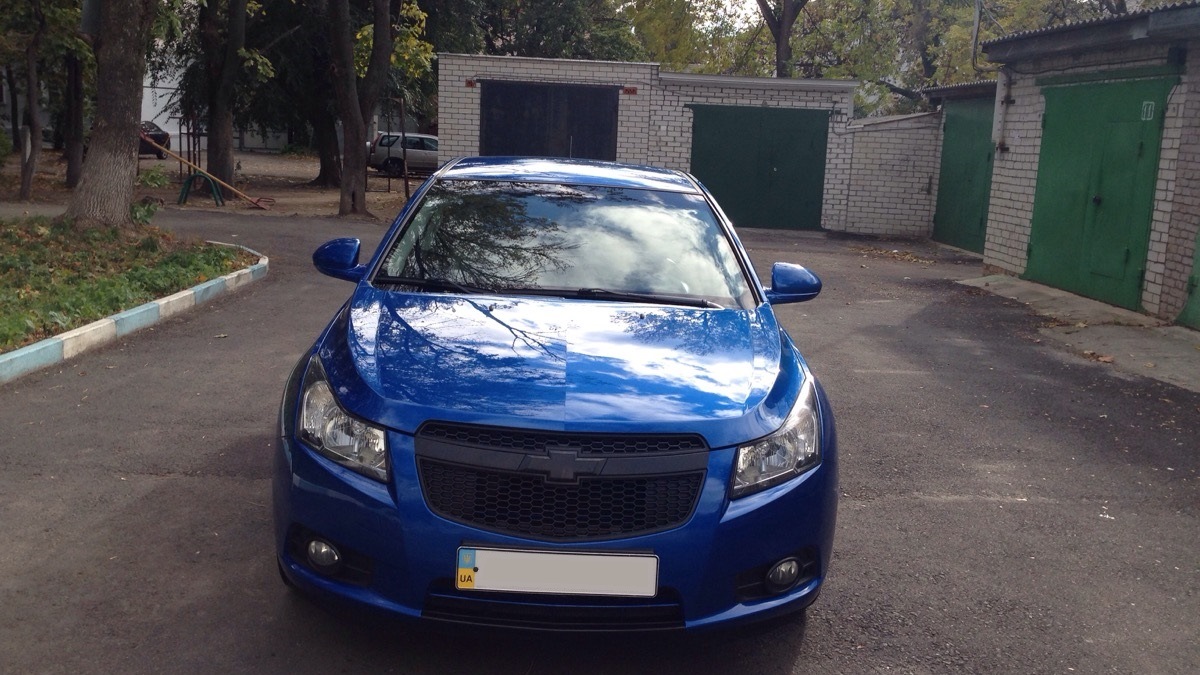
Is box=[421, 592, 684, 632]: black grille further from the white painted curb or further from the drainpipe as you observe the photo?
the drainpipe

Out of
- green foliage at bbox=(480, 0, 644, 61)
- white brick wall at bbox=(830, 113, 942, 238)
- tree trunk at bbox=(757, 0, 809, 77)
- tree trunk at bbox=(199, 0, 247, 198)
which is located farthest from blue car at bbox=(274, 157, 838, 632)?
green foliage at bbox=(480, 0, 644, 61)

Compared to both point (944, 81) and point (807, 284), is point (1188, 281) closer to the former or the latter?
point (807, 284)

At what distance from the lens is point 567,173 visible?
519 centimetres

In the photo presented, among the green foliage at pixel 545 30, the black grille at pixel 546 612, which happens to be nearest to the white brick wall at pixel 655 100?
the green foliage at pixel 545 30

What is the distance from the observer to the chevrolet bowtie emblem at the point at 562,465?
3031 mm

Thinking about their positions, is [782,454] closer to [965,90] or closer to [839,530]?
[839,530]

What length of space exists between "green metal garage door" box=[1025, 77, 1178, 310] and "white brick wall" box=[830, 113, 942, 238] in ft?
25.4

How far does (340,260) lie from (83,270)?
6.31 meters

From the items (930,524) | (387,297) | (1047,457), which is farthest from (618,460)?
(1047,457)

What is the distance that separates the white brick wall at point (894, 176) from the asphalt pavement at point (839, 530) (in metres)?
12.7

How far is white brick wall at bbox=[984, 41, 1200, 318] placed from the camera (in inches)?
409

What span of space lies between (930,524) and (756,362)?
1.72 m

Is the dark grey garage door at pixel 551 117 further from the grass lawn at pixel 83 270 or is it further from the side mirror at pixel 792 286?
the side mirror at pixel 792 286

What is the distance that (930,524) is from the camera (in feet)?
15.9
